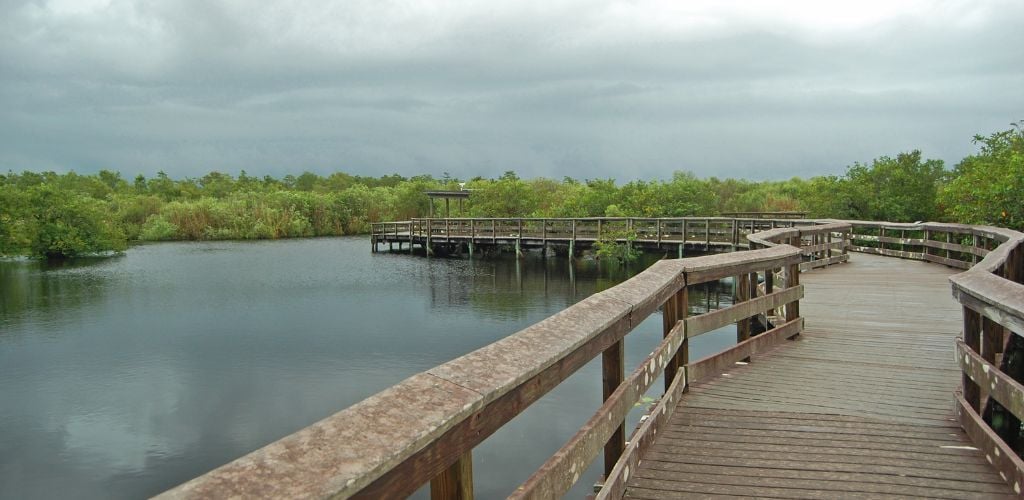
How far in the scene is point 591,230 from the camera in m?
30.7

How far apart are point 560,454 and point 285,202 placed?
189 ft

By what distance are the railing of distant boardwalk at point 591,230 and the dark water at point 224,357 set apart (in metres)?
1.69

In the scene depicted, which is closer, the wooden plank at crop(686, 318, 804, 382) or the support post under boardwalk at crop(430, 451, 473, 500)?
the support post under boardwalk at crop(430, 451, 473, 500)

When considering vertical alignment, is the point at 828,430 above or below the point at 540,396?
below

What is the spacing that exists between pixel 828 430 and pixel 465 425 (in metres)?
3.10

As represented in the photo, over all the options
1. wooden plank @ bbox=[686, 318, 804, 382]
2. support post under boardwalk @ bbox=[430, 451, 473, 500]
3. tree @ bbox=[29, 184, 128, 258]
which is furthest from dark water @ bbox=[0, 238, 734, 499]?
tree @ bbox=[29, 184, 128, 258]

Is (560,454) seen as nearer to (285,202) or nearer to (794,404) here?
(794,404)

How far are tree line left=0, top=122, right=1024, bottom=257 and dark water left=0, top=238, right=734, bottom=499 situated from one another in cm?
664

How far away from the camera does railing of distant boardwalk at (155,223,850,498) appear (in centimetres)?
117

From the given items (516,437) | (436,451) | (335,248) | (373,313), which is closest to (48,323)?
(373,313)

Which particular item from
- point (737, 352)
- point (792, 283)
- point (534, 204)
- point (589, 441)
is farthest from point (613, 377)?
point (534, 204)

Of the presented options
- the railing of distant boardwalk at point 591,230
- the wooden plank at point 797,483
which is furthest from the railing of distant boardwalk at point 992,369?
the railing of distant boardwalk at point 591,230

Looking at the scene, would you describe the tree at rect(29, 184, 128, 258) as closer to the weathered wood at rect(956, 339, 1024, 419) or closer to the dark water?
the dark water

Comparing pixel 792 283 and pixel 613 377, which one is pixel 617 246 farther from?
pixel 613 377
